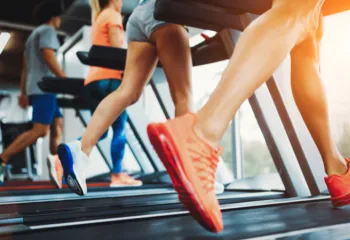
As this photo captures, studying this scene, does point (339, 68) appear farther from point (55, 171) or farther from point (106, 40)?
point (55, 171)

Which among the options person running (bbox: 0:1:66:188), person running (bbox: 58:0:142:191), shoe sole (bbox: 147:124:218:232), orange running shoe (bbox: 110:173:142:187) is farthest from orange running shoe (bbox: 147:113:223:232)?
person running (bbox: 0:1:66:188)

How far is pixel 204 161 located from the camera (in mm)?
891

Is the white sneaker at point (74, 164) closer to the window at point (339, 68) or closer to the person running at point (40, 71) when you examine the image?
the window at point (339, 68)

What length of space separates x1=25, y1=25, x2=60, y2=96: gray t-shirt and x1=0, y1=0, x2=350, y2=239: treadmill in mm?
2325

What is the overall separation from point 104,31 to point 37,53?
47.2 inches

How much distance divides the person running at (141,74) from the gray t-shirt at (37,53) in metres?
1.78

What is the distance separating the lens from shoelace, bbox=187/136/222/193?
34.3 inches

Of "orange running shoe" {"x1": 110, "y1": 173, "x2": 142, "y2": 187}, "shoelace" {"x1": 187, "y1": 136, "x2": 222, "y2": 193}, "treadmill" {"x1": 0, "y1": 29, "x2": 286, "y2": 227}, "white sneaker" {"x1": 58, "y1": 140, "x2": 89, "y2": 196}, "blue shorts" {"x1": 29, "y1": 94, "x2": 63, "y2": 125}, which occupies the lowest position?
"orange running shoe" {"x1": 110, "y1": 173, "x2": 142, "y2": 187}

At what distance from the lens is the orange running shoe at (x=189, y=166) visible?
84 centimetres

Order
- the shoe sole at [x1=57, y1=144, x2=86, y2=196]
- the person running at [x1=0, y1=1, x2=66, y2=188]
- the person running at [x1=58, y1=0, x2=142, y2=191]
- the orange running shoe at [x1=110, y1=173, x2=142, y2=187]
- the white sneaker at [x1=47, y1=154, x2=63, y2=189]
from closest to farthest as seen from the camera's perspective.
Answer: the shoe sole at [x1=57, y1=144, x2=86, y2=196] < the white sneaker at [x1=47, y1=154, x2=63, y2=189] < the person running at [x1=58, y1=0, x2=142, y2=191] < the orange running shoe at [x1=110, y1=173, x2=142, y2=187] < the person running at [x1=0, y1=1, x2=66, y2=188]

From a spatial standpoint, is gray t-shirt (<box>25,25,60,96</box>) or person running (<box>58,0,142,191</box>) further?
gray t-shirt (<box>25,25,60,96</box>)

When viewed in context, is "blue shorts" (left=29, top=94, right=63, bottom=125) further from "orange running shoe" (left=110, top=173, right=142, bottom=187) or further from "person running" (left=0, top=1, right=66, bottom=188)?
"orange running shoe" (left=110, top=173, right=142, bottom=187)

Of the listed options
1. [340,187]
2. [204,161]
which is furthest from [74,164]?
[340,187]

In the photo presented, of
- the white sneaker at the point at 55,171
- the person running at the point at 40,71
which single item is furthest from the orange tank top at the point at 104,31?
the person running at the point at 40,71
